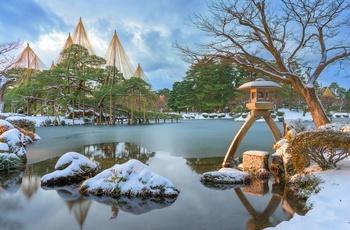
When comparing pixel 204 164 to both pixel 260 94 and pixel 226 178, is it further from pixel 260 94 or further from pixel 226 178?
pixel 260 94

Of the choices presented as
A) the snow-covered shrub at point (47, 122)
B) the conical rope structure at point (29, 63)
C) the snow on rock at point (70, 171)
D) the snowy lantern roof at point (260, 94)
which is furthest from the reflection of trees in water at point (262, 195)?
the conical rope structure at point (29, 63)

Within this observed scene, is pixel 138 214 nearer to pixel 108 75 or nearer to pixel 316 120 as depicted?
pixel 316 120

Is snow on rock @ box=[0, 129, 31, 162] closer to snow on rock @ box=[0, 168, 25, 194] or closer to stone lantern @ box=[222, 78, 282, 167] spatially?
snow on rock @ box=[0, 168, 25, 194]

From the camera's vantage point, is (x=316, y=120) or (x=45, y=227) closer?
(x=45, y=227)

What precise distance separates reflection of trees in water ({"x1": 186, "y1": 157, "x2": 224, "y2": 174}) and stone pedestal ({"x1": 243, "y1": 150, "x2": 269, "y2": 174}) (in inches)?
34.4

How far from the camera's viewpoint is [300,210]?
3.62 metres

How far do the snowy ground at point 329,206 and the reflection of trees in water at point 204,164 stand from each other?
8.58 ft

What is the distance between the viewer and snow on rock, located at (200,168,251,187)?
4.99m

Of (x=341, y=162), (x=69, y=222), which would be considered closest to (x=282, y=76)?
(x=341, y=162)

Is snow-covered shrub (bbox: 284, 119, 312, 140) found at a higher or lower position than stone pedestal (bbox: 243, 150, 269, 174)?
higher

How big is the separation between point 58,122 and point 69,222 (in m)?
22.1

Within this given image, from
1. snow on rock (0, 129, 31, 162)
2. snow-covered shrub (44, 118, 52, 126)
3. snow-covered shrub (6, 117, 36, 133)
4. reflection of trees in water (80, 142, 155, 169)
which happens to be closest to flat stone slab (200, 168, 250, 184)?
reflection of trees in water (80, 142, 155, 169)

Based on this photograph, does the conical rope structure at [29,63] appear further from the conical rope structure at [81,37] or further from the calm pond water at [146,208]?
the calm pond water at [146,208]

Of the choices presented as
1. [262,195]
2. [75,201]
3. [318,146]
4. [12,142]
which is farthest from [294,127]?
[12,142]
